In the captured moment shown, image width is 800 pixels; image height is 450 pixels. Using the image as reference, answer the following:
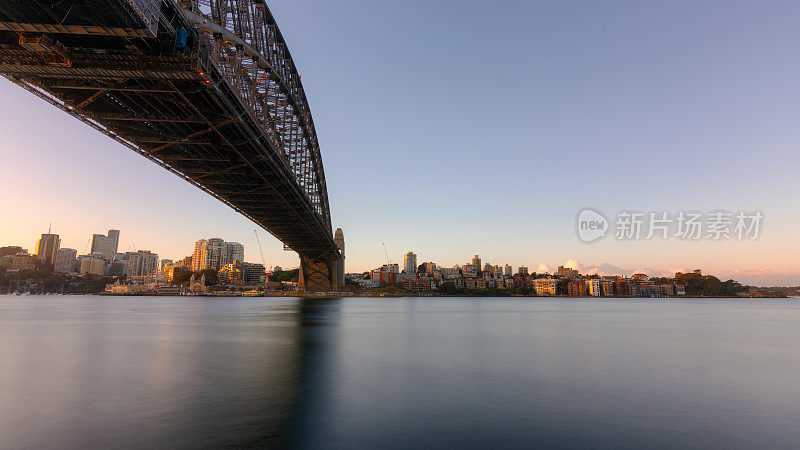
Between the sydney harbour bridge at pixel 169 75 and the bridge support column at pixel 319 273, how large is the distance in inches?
2656

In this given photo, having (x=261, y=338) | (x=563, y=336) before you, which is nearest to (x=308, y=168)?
(x=261, y=338)

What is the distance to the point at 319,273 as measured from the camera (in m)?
122

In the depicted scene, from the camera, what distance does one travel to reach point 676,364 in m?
21.4

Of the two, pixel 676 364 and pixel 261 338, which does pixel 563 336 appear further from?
pixel 261 338

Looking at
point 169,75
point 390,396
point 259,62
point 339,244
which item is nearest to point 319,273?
point 339,244

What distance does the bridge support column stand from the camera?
376 feet

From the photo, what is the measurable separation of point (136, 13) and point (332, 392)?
16.1 m

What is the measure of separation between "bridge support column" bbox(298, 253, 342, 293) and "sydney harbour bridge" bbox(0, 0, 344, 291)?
67463mm

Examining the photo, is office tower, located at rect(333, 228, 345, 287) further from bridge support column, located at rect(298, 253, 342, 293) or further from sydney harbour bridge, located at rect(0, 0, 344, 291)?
sydney harbour bridge, located at rect(0, 0, 344, 291)

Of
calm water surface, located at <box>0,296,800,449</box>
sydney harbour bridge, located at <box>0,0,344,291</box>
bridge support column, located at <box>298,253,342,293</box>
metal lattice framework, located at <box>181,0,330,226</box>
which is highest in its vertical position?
metal lattice framework, located at <box>181,0,330,226</box>

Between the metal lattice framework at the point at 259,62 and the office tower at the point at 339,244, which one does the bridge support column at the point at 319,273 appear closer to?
the office tower at the point at 339,244

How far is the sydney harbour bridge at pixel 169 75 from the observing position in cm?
1628

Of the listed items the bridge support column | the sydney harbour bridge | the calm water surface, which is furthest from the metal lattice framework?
the bridge support column

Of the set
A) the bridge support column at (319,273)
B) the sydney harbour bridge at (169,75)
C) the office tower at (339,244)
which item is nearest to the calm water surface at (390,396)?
the sydney harbour bridge at (169,75)
